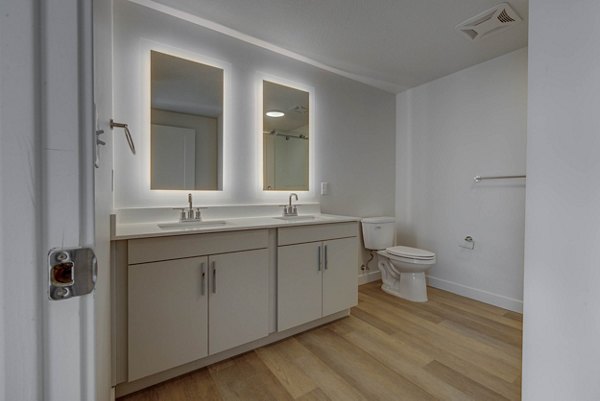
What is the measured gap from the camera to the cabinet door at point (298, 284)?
1.82m

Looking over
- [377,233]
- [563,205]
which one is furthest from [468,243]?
[563,205]

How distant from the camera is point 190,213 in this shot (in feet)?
6.08

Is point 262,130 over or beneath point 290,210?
over

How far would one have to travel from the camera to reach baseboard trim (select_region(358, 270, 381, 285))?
2.93m

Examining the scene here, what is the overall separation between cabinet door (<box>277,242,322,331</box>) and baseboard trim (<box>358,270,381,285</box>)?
1065 millimetres

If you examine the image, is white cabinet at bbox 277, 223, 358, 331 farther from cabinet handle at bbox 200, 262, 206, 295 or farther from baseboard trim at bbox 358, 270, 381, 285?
baseboard trim at bbox 358, 270, 381, 285

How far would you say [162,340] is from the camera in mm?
1388

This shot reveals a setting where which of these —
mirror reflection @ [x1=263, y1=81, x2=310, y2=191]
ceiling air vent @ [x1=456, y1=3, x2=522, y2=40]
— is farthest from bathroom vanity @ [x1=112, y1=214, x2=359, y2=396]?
ceiling air vent @ [x1=456, y1=3, x2=522, y2=40]

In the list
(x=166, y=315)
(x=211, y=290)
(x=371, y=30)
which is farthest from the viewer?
(x=371, y=30)

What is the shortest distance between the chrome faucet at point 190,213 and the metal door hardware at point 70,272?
4.89 ft

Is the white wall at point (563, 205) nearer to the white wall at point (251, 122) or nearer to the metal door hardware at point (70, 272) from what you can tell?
the metal door hardware at point (70, 272)

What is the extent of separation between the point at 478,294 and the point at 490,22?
7.69ft

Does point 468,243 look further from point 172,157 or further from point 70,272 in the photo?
point 70,272

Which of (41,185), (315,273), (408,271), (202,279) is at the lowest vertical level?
(408,271)
